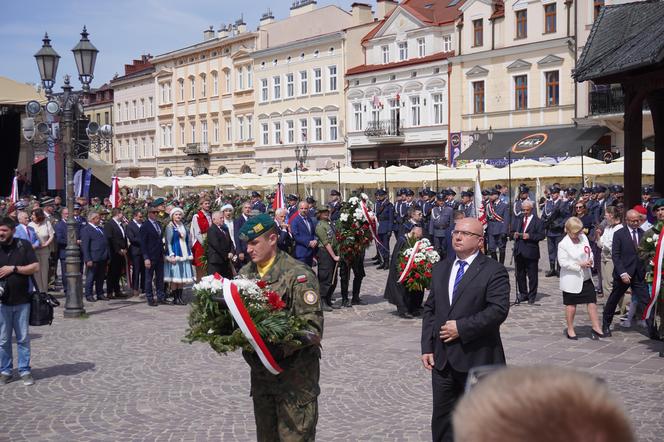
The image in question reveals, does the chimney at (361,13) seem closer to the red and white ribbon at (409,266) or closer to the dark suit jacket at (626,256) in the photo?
the red and white ribbon at (409,266)

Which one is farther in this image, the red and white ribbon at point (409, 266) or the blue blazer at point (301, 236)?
the blue blazer at point (301, 236)

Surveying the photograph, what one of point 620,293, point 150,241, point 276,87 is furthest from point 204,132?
point 620,293

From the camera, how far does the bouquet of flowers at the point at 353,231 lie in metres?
15.5

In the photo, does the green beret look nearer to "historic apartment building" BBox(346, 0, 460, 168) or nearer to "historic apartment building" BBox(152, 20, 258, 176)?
"historic apartment building" BBox(346, 0, 460, 168)

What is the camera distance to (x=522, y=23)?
138 ft

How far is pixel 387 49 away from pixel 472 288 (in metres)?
46.8

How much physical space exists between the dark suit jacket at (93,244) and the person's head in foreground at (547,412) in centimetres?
1583

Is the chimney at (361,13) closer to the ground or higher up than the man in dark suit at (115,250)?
higher up

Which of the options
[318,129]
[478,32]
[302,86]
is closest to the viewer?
[478,32]

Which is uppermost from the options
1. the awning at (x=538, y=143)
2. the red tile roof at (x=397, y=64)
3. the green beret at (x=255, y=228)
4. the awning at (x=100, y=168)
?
the red tile roof at (x=397, y=64)

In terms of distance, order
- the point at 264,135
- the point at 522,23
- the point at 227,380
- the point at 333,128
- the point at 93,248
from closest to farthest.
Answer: the point at 227,380 < the point at 93,248 < the point at 522,23 < the point at 333,128 < the point at 264,135

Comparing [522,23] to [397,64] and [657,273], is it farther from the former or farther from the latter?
[657,273]

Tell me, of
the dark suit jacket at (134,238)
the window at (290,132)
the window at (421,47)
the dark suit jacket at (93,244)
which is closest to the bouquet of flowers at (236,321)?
the dark suit jacket at (134,238)

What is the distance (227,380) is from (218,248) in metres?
6.13
